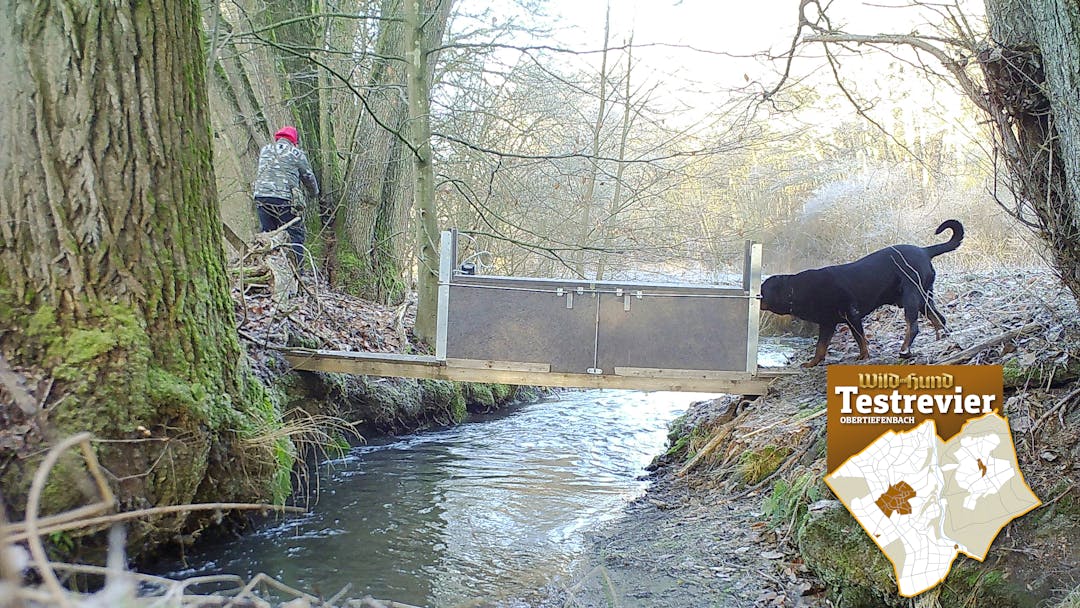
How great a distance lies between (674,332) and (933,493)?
3351 mm

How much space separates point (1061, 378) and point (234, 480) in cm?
557

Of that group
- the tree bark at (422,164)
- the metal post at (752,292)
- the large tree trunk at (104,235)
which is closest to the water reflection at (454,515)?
the large tree trunk at (104,235)

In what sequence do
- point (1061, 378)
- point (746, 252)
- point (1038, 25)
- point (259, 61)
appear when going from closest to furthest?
point (1038, 25) → point (1061, 378) → point (746, 252) → point (259, 61)

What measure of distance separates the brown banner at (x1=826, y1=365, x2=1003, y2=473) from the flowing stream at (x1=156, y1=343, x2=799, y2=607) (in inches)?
84.0

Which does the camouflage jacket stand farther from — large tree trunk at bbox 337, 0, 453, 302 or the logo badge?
the logo badge

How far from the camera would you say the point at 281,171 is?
9430 millimetres

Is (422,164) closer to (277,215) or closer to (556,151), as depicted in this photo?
(277,215)

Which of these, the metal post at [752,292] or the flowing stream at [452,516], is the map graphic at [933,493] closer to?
the flowing stream at [452,516]

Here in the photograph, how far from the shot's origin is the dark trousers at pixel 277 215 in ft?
30.9

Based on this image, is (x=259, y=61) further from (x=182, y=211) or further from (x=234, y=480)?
(x=234, y=480)

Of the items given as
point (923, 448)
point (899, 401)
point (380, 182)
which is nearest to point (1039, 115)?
point (899, 401)

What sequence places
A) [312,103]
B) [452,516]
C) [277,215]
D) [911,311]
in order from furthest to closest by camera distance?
[312,103] < [277,215] < [911,311] < [452,516]

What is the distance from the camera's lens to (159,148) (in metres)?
5.18

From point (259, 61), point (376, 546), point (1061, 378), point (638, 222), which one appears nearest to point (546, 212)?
point (638, 222)
